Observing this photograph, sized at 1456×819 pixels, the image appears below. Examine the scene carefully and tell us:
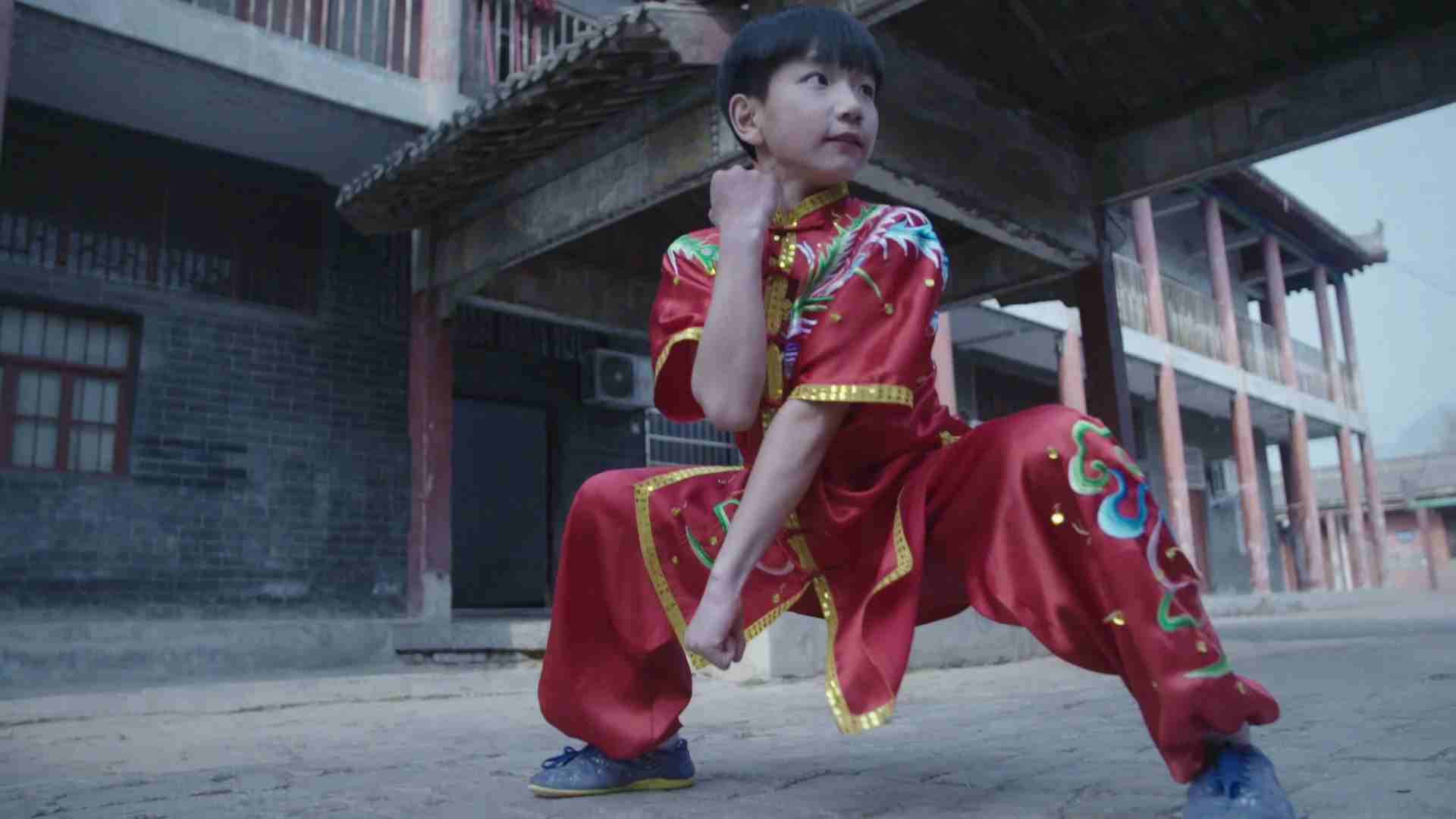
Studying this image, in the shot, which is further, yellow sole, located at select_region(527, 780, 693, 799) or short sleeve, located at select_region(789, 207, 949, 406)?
yellow sole, located at select_region(527, 780, 693, 799)

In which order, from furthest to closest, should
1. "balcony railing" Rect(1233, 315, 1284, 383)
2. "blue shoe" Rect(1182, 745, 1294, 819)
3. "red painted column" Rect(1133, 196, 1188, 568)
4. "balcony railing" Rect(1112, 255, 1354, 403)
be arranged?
"balcony railing" Rect(1233, 315, 1284, 383) → "balcony railing" Rect(1112, 255, 1354, 403) → "red painted column" Rect(1133, 196, 1188, 568) → "blue shoe" Rect(1182, 745, 1294, 819)

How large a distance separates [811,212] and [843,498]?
19.2 inches

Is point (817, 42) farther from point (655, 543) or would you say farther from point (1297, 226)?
point (1297, 226)

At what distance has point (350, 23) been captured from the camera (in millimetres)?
7906

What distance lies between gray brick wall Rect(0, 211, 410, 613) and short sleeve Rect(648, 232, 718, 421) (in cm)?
618

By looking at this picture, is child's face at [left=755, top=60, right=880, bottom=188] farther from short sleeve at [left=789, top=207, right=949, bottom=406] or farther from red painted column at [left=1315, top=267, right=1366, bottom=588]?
red painted column at [left=1315, top=267, right=1366, bottom=588]

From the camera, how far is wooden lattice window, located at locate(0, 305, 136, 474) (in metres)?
6.70

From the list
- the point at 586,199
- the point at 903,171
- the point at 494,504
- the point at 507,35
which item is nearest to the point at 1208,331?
the point at 494,504

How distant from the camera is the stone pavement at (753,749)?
1847 mm

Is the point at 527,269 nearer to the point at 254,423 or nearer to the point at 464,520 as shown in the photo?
the point at 254,423

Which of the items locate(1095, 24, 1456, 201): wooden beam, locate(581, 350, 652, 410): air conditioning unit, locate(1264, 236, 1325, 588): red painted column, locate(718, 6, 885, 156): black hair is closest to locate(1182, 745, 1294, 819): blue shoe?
locate(718, 6, 885, 156): black hair

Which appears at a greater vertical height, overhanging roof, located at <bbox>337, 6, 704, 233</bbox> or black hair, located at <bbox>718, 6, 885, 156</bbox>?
overhanging roof, located at <bbox>337, 6, 704, 233</bbox>

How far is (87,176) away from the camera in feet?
23.0

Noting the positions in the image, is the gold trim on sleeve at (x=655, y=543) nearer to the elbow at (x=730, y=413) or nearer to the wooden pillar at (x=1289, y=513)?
the elbow at (x=730, y=413)
